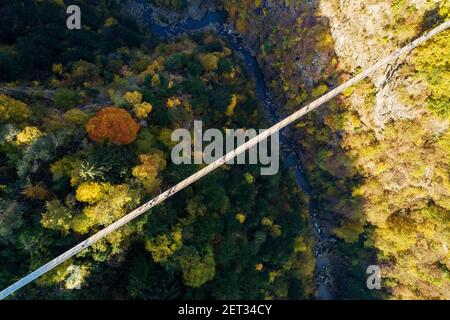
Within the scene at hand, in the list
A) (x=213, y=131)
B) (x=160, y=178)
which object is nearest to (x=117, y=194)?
(x=160, y=178)

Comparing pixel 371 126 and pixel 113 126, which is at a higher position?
pixel 371 126

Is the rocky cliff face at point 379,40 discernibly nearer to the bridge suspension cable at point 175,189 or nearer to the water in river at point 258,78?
the bridge suspension cable at point 175,189

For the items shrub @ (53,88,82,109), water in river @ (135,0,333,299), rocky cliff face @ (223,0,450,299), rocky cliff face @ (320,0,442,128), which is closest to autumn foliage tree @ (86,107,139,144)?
shrub @ (53,88,82,109)

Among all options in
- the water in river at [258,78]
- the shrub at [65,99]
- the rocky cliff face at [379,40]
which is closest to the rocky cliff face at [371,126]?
the rocky cliff face at [379,40]

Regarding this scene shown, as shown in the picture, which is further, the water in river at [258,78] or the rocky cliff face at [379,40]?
the water in river at [258,78]

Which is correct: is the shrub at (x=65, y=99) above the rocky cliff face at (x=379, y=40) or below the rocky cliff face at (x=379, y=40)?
below

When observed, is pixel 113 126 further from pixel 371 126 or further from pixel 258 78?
pixel 371 126

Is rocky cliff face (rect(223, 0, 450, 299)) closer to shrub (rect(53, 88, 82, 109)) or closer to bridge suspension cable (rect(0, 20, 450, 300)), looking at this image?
bridge suspension cable (rect(0, 20, 450, 300))

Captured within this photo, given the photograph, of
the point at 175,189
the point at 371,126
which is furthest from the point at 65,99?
the point at 371,126

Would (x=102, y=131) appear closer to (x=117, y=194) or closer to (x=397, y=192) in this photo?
(x=117, y=194)
